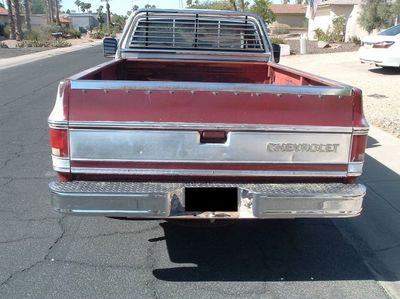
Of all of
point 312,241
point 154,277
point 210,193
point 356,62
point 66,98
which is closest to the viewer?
point 66,98

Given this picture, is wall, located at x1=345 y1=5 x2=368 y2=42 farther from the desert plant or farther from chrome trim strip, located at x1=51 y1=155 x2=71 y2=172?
chrome trim strip, located at x1=51 y1=155 x2=71 y2=172

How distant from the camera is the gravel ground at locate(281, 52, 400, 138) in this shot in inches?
402

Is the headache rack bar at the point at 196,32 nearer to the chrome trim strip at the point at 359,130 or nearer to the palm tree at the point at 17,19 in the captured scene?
the chrome trim strip at the point at 359,130

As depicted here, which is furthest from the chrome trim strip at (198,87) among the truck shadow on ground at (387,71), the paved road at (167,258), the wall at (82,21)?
the wall at (82,21)

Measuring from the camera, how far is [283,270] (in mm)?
4207

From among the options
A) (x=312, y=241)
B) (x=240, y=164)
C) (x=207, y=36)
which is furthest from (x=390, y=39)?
(x=240, y=164)

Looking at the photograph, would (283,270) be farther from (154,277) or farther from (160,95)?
(160,95)

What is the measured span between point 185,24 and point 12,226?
345cm

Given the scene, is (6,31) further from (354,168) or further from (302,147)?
(354,168)

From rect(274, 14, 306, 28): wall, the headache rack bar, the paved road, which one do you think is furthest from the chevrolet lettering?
rect(274, 14, 306, 28): wall

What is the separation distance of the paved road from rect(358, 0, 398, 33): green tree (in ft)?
86.0

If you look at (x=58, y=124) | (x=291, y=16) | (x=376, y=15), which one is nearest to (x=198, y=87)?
(x=58, y=124)

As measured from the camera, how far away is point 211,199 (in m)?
3.75

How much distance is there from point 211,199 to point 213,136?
18.8 inches
